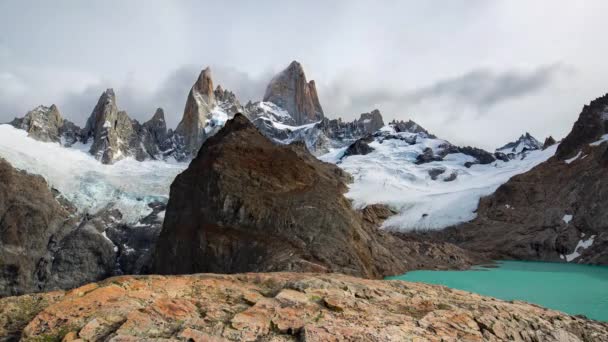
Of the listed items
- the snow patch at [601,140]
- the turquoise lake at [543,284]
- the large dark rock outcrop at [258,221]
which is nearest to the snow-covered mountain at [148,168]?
the snow patch at [601,140]

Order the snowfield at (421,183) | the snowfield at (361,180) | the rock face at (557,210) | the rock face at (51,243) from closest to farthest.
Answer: the rock face at (557,210) → the rock face at (51,243) → the snowfield at (421,183) → the snowfield at (361,180)

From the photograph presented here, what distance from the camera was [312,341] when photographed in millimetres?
10461

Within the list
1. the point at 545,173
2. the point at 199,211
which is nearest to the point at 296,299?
the point at 199,211

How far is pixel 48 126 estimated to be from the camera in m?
168

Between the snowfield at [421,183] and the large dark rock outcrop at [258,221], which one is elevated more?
the snowfield at [421,183]

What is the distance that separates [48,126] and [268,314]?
595 feet

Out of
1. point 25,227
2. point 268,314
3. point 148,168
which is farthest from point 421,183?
point 268,314

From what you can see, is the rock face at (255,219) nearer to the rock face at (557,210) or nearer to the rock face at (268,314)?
the rock face at (268,314)

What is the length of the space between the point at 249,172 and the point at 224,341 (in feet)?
158

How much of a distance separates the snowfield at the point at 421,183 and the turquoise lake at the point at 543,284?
37.5m

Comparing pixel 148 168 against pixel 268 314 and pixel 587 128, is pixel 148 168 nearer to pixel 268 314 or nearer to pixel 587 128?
pixel 587 128

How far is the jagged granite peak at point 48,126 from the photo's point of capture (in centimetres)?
16212

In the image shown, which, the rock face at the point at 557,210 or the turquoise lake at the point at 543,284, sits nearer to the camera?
the turquoise lake at the point at 543,284

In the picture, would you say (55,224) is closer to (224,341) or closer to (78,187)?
(78,187)
